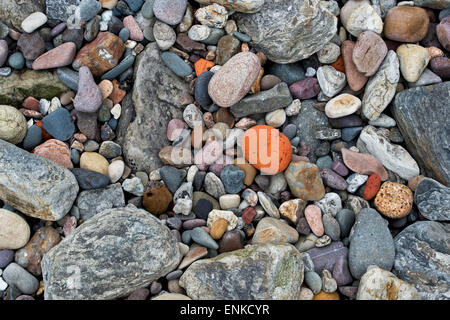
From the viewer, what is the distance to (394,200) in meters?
2.63

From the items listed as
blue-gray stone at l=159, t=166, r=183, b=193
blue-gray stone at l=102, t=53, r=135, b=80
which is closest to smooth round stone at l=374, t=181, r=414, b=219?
blue-gray stone at l=159, t=166, r=183, b=193

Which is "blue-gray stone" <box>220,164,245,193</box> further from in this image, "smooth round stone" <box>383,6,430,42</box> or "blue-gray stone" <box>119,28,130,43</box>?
"smooth round stone" <box>383,6,430,42</box>

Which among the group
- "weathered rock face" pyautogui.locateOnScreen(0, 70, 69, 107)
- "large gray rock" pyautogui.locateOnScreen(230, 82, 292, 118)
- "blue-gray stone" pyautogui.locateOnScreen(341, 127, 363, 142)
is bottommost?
"blue-gray stone" pyautogui.locateOnScreen(341, 127, 363, 142)

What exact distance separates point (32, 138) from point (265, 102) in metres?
1.49

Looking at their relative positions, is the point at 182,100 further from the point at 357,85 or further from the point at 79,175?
the point at 357,85

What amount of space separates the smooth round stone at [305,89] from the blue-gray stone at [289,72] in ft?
0.19

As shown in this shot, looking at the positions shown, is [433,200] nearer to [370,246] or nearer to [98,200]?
[370,246]

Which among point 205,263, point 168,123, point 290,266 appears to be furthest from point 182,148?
point 290,266

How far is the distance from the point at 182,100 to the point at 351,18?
126 centimetres

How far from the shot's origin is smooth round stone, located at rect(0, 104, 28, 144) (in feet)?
8.41

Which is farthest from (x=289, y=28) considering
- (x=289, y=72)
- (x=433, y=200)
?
(x=433, y=200)

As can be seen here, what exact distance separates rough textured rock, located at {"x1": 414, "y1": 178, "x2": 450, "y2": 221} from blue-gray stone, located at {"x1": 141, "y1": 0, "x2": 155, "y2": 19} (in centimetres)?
204

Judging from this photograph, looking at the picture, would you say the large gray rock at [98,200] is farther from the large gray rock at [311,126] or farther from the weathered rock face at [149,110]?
the large gray rock at [311,126]

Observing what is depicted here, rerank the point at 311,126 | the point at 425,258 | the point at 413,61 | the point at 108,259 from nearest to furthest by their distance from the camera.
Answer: the point at 108,259, the point at 425,258, the point at 413,61, the point at 311,126
